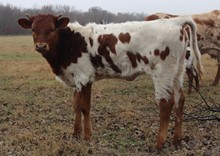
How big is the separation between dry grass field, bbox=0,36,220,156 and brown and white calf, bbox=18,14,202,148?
1.48 ft

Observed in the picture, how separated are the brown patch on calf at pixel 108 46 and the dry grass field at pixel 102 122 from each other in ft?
4.23

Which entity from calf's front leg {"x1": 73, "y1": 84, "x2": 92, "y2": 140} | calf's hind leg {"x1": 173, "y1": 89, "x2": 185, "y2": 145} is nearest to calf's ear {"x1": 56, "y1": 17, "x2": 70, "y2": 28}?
calf's front leg {"x1": 73, "y1": 84, "x2": 92, "y2": 140}

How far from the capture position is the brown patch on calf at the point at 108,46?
23.3 ft

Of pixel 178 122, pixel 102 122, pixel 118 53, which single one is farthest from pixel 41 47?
pixel 178 122

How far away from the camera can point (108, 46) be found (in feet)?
23.4

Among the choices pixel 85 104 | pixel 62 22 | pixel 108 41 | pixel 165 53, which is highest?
pixel 62 22

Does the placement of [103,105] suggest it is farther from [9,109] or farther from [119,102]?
[9,109]

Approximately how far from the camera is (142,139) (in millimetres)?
7453

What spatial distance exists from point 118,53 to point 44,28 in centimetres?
142

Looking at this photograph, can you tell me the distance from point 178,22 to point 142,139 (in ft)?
7.54

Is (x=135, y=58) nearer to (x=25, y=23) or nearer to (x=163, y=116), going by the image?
(x=163, y=116)

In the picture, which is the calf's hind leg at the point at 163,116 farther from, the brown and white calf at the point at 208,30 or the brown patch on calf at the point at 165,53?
the brown and white calf at the point at 208,30

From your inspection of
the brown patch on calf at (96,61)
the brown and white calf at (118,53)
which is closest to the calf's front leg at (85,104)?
the brown and white calf at (118,53)

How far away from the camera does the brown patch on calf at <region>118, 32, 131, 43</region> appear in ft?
22.8
